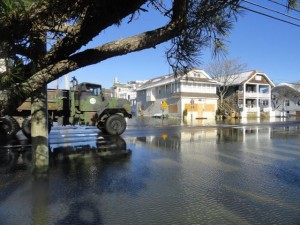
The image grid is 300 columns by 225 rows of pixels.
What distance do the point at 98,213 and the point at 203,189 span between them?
85.7 inches

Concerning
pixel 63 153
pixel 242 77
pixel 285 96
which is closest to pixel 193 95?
pixel 242 77

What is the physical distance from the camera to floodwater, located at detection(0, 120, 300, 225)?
4289 millimetres

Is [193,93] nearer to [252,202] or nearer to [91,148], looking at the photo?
[91,148]

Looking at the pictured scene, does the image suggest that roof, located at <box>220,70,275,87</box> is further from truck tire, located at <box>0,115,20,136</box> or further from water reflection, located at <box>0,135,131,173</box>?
water reflection, located at <box>0,135,131,173</box>

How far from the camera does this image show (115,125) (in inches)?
597

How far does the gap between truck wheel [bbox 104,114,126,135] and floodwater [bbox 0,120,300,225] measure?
507cm

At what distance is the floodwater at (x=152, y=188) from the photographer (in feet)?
14.1

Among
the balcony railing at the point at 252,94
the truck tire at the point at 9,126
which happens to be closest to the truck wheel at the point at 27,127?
the truck tire at the point at 9,126

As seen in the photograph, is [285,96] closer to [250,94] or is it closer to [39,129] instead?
[250,94]

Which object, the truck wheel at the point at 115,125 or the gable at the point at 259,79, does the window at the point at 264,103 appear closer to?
the gable at the point at 259,79

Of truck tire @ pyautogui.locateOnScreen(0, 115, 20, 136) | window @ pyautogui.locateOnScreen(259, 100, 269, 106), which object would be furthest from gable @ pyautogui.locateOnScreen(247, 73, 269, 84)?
truck tire @ pyautogui.locateOnScreen(0, 115, 20, 136)

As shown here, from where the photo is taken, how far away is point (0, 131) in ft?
45.6

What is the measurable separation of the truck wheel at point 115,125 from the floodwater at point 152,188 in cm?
507

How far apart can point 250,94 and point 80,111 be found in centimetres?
4413
